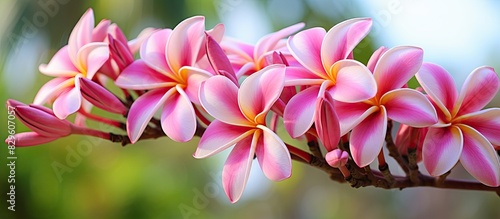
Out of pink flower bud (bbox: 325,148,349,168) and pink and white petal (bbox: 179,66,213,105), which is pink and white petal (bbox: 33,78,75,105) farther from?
pink flower bud (bbox: 325,148,349,168)

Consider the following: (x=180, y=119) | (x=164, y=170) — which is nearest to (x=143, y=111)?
(x=180, y=119)

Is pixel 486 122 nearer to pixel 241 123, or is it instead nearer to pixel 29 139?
pixel 241 123

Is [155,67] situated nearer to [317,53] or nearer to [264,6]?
[317,53]

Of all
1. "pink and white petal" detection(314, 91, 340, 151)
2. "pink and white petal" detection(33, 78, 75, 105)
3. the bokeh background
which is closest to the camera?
"pink and white petal" detection(314, 91, 340, 151)

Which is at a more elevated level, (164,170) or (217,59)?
(217,59)

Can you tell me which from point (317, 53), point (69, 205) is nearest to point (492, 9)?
point (317, 53)

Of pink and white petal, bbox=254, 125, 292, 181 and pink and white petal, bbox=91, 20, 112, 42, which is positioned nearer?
pink and white petal, bbox=254, 125, 292, 181

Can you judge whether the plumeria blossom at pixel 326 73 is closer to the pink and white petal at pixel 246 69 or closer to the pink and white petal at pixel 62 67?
the pink and white petal at pixel 246 69

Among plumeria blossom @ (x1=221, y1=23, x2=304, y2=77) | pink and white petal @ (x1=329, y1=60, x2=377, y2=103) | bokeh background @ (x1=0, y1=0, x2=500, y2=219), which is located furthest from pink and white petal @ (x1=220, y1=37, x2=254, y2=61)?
bokeh background @ (x1=0, y1=0, x2=500, y2=219)
